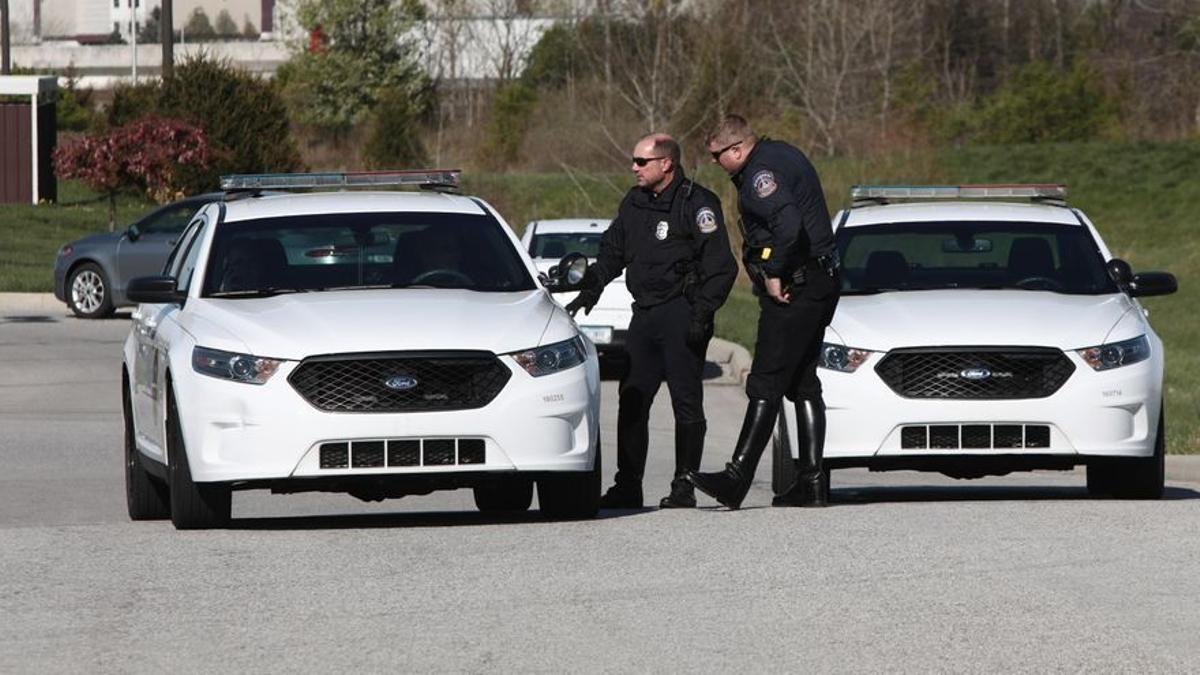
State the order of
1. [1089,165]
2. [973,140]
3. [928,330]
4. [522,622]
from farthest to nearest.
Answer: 1. [973,140]
2. [1089,165]
3. [928,330]
4. [522,622]

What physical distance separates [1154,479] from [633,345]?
2.73 metres

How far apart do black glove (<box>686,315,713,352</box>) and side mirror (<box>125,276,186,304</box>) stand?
93.4 inches

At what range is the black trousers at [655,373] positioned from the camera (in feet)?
38.6

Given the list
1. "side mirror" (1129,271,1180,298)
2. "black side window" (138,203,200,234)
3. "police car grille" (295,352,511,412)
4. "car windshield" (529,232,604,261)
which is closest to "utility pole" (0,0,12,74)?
"black side window" (138,203,200,234)

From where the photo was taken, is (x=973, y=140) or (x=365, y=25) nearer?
(x=973, y=140)

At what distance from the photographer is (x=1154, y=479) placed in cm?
1245

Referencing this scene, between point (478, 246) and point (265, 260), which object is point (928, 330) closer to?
point (478, 246)

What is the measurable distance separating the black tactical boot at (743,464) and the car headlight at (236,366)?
2.14 metres

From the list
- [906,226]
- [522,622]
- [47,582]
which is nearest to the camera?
[522,622]

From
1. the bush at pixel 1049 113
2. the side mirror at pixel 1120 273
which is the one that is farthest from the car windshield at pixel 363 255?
the bush at pixel 1049 113

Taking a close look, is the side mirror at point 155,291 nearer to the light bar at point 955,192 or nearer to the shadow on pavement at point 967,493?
the shadow on pavement at point 967,493

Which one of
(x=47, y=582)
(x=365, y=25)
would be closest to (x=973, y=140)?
(x=365, y=25)

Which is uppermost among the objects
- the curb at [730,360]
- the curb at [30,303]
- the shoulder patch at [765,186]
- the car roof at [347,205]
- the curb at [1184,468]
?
the shoulder patch at [765,186]

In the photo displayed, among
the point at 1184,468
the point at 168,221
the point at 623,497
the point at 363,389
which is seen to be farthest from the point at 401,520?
the point at 168,221
